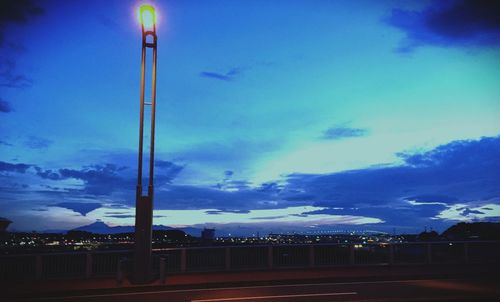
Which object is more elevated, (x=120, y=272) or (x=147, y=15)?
(x=147, y=15)

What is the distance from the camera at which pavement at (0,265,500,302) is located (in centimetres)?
1334

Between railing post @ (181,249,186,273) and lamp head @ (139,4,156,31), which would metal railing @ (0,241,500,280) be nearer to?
railing post @ (181,249,186,273)

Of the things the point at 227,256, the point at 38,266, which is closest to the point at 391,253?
the point at 227,256

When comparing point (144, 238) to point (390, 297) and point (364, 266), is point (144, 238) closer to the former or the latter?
point (390, 297)

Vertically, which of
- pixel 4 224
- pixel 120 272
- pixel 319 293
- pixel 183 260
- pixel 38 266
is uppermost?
pixel 4 224

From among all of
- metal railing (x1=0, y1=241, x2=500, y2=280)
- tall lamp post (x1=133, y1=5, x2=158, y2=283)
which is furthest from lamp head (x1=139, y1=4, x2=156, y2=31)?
metal railing (x1=0, y1=241, x2=500, y2=280)

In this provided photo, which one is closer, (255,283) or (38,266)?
(255,283)

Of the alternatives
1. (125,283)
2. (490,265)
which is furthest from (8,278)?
(490,265)

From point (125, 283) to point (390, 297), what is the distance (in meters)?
8.33

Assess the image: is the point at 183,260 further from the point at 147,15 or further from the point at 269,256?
the point at 147,15

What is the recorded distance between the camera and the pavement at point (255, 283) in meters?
13.3

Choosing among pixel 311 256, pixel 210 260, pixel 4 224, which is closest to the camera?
pixel 4 224

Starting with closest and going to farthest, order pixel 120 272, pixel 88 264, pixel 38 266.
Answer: pixel 120 272, pixel 38 266, pixel 88 264

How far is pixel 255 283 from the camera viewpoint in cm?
1552
